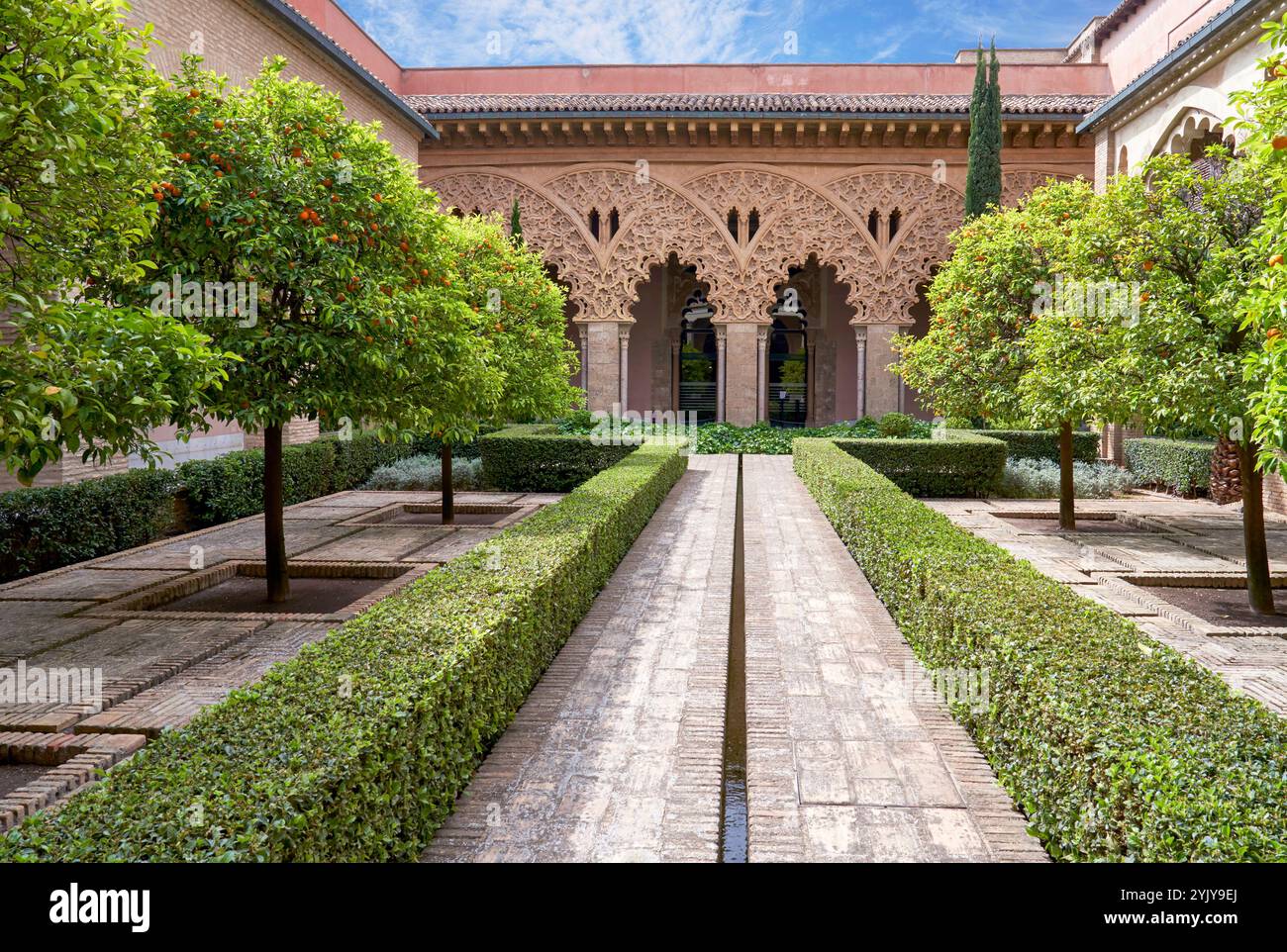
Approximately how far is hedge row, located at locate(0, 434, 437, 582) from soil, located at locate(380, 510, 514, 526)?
171 centimetres

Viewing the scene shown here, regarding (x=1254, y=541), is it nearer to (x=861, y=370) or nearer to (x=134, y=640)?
(x=134, y=640)

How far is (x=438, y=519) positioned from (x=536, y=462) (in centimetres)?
285

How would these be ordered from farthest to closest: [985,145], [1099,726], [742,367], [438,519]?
1. [742,367]
2. [985,145]
3. [438,519]
4. [1099,726]

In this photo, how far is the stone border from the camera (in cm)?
634

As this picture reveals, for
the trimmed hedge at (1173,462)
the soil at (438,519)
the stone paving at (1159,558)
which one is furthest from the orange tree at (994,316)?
the soil at (438,519)

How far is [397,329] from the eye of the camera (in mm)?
6414

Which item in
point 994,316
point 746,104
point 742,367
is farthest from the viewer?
point 742,367

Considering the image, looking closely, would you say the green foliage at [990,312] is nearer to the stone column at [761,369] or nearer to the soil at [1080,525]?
the soil at [1080,525]

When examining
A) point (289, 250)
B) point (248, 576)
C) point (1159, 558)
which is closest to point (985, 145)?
point (1159, 558)

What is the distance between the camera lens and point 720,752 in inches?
161

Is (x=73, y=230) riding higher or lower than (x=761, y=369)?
lower

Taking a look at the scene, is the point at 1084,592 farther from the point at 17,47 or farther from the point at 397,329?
the point at 17,47

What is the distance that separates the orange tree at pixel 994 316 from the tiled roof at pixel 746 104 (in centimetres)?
928

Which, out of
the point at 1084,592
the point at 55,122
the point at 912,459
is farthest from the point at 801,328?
the point at 55,122
